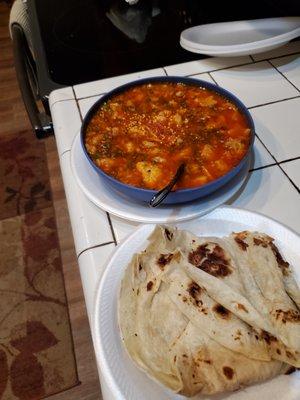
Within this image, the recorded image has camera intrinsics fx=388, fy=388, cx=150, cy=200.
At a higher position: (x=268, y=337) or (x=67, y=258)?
(x=268, y=337)

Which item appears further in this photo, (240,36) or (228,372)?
(240,36)

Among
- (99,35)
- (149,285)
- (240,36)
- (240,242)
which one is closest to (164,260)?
(149,285)

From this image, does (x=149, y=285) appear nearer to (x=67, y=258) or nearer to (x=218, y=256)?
Result: (x=218, y=256)

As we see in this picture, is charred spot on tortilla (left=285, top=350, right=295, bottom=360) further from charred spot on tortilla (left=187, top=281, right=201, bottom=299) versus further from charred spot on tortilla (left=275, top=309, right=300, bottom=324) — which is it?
charred spot on tortilla (left=187, top=281, right=201, bottom=299)

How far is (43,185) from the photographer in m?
2.34

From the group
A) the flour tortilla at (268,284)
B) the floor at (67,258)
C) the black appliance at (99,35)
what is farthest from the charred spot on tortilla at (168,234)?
the floor at (67,258)

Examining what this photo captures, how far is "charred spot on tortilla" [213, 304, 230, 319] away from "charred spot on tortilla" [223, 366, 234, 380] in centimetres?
7

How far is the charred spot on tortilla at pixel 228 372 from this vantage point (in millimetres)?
553

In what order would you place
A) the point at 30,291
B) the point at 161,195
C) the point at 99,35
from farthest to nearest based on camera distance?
the point at 30,291 → the point at 99,35 → the point at 161,195

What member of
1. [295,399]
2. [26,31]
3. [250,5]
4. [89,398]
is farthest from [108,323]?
→ [250,5]

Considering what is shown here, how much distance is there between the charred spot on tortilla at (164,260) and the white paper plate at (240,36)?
0.81 m

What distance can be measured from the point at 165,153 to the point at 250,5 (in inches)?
42.4

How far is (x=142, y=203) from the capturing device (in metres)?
0.87

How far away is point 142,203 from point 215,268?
0.27m
